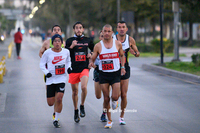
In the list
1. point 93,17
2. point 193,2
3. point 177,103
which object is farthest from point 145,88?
point 93,17

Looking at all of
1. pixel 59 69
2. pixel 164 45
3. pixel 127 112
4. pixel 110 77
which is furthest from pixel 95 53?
pixel 164 45

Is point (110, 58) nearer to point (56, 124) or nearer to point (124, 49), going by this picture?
point (124, 49)

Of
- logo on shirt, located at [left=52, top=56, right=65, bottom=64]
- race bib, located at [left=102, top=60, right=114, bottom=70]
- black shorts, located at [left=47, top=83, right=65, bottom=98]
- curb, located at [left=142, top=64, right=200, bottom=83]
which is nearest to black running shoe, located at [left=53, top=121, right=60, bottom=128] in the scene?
black shorts, located at [left=47, top=83, right=65, bottom=98]

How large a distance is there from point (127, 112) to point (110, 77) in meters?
1.99

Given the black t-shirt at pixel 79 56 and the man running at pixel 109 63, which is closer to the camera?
the man running at pixel 109 63

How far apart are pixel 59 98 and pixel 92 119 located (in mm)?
1042

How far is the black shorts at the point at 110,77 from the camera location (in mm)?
7758

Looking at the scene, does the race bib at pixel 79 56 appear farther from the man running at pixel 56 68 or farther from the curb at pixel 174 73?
the curb at pixel 174 73

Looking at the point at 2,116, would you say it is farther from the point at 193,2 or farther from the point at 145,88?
the point at 193,2

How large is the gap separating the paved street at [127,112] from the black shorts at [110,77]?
0.87 metres

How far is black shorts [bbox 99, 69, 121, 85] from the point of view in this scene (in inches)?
305

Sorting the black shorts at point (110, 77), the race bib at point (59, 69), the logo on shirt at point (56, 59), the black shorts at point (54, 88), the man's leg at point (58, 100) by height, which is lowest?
the man's leg at point (58, 100)

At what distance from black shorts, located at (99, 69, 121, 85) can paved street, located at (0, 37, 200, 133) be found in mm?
866

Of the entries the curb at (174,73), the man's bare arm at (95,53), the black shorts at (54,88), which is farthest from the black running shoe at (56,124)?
the curb at (174,73)
